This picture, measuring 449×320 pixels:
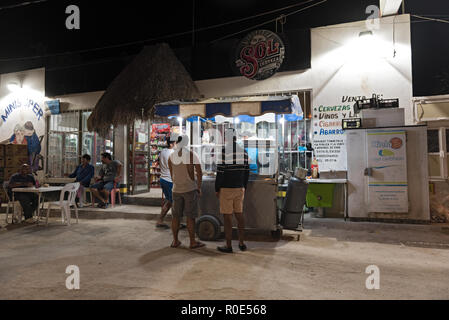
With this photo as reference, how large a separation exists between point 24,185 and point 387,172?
8.94m

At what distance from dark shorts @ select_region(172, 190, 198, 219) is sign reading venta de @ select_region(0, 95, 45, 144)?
940 cm

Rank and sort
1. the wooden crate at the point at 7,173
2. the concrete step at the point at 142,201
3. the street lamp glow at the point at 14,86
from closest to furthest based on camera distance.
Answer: the concrete step at the point at 142,201, the wooden crate at the point at 7,173, the street lamp glow at the point at 14,86

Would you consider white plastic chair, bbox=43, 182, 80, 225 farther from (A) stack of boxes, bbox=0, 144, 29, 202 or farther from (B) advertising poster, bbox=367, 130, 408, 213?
(B) advertising poster, bbox=367, 130, 408, 213

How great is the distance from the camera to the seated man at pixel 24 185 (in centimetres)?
760

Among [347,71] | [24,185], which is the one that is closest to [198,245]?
[24,185]

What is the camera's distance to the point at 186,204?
5211 mm

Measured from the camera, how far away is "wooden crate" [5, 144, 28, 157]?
1034cm

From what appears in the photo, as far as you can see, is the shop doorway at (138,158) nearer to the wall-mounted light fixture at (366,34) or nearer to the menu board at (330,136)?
the menu board at (330,136)

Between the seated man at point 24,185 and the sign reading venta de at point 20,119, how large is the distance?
4844 mm

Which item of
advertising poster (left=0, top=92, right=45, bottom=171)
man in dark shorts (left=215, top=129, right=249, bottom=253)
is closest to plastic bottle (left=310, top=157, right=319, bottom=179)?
man in dark shorts (left=215, top=129, right=249, bottom=253)

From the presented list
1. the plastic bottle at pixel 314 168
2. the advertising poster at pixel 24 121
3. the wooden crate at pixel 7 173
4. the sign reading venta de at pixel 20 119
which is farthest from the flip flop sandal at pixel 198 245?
the sign reading venta de at pixel 20 119

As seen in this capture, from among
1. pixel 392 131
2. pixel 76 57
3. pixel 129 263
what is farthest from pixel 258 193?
pixel 76 57

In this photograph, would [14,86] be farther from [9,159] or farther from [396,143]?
[396,143]
